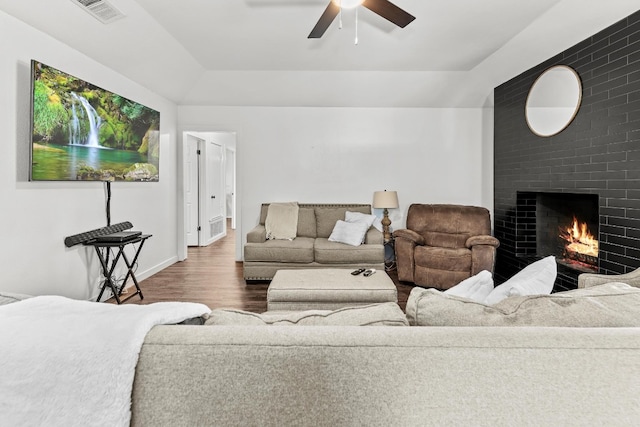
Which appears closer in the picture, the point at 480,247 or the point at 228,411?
the point at 228,411

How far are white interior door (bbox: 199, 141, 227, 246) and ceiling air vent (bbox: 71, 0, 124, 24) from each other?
12.5 ft

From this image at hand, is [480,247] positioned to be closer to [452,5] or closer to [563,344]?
[452,5]

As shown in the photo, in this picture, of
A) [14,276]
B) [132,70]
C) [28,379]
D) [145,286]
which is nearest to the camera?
[28,379]

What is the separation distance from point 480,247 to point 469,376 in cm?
340

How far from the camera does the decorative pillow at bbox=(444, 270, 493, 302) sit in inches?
54.1

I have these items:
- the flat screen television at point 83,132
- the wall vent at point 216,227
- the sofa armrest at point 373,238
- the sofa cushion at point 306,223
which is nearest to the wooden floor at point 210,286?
the sofa armrest at point 373,238

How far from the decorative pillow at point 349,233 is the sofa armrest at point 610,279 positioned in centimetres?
270

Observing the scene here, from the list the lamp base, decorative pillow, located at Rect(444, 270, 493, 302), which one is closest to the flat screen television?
decorative pillow, located at Rect(444, 270, 493, 302)

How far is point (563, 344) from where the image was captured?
82 centimetres

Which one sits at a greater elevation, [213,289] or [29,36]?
[29,36]

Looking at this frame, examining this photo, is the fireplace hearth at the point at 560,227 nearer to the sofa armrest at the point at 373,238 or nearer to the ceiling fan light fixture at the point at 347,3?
the sofa armrest at the point at 373,238

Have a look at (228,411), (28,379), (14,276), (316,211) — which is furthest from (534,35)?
(14,276)

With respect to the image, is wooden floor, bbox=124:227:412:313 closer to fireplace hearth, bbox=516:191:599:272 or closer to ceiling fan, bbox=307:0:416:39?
fireplace hearth, bbox=516:191:599:272

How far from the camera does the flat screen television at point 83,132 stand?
2.56 meters
